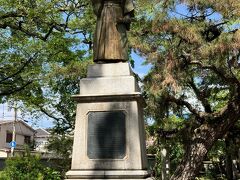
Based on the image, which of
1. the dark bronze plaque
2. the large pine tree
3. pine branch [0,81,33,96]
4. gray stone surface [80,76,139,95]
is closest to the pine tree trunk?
the large pine tree

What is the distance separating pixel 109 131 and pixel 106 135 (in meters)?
0.09

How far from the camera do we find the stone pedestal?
6.48 meters

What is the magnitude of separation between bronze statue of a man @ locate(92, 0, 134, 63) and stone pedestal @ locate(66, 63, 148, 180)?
0.41 metres

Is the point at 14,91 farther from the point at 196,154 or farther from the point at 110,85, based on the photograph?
the point at 110,85

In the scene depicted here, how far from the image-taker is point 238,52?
970 cm

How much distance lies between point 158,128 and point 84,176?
21.6 feet

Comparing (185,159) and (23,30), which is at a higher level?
Result: (23,30)

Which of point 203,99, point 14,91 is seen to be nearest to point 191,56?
point 203,99

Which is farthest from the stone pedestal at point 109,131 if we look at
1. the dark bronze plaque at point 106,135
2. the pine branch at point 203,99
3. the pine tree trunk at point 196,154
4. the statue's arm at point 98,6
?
the pine branch at point 203,99

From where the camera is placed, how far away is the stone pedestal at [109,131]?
6477mm

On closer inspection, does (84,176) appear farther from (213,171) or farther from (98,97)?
(213,171)

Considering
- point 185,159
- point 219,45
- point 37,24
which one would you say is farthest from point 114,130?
point 37,24

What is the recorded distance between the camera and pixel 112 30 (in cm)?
741

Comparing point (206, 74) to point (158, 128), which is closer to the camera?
point (206, 74)
